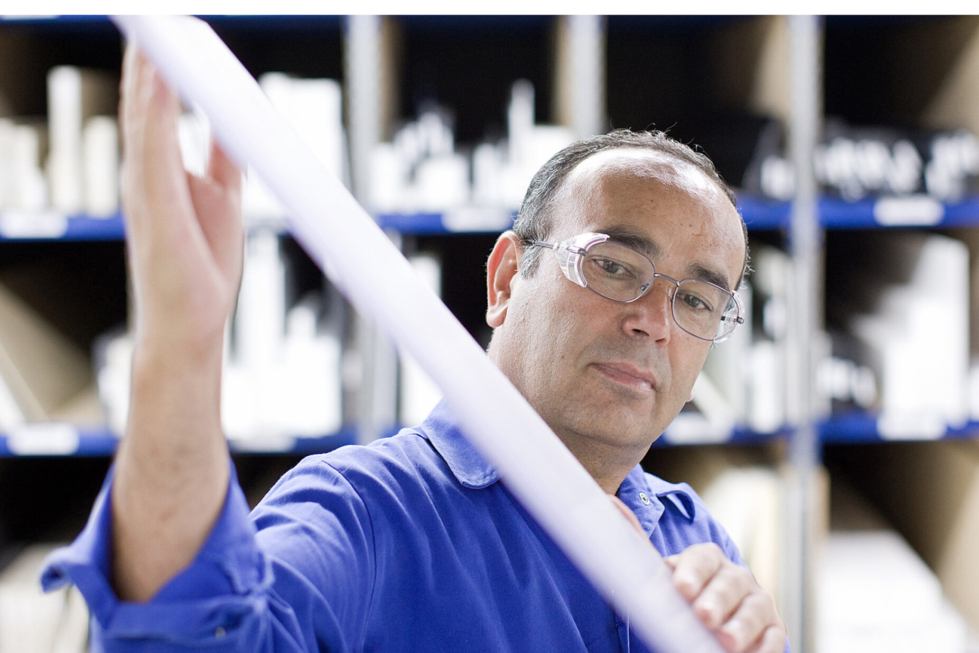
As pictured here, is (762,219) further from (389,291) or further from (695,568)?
(389,291)

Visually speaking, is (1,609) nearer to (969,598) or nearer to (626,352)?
(626,352)

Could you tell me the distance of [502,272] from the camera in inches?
41.8

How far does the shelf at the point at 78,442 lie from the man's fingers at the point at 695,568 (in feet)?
3.83

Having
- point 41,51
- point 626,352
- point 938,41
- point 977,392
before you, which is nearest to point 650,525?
point 626,352

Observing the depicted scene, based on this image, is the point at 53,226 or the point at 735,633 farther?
the point at 53,226

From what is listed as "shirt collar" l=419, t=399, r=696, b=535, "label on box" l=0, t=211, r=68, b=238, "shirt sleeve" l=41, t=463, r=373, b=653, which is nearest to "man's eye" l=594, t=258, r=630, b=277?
"shirt collar" l=419, t=399, r=696, b=535

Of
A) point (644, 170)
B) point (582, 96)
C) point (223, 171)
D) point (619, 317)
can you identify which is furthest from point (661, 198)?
point (582, 96)

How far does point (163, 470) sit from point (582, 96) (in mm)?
1412

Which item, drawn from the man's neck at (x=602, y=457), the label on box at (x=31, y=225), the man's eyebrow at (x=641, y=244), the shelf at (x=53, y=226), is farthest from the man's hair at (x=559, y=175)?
the label on box at (x=31, y=225)

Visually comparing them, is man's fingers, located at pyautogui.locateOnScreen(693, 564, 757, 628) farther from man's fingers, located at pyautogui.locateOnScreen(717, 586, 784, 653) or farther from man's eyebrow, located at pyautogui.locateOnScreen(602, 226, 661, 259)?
man's eyebrow, located at pyautogui.locateOnScreen(602, 226, 661, 259)

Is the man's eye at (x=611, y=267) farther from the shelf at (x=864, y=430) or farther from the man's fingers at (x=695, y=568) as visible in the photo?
the shelf at (x=864, y=430)

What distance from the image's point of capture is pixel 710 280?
94 cm

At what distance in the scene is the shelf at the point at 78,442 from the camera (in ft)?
5.22

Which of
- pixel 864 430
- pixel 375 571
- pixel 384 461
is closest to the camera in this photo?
pixel 375 571
